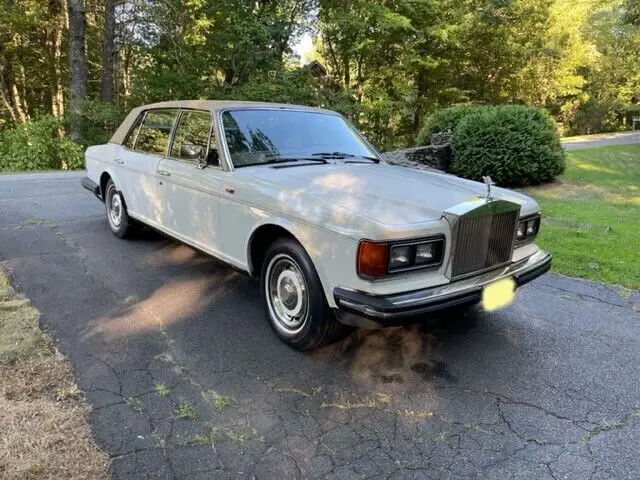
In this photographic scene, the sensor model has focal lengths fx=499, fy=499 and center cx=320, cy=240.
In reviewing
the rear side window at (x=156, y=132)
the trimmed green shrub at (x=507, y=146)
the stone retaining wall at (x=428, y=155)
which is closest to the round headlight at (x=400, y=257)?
the rear side window at (x=156, y=132)

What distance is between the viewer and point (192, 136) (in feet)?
14.9

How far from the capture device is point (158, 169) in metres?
4.89

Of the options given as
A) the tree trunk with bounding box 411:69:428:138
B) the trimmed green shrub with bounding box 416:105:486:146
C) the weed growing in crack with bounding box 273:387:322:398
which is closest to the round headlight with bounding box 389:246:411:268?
the weed growing in crack with bounding box 273:387:322:398

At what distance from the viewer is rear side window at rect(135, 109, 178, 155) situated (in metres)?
4.99

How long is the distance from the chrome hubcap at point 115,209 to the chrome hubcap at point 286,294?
3.10m

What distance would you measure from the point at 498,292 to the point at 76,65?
1822 centimetres

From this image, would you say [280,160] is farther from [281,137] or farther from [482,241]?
[482,241]

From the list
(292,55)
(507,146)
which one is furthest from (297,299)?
(292,55)

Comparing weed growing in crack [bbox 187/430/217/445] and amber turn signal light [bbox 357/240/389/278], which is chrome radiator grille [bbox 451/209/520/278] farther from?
weed growing in crack [bbox 187/430/217/445]

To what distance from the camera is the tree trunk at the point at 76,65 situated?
55.8ft

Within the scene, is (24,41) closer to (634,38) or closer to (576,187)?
(576,187)

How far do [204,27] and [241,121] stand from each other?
15.0 meters

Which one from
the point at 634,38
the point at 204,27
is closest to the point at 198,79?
the point at 204,27

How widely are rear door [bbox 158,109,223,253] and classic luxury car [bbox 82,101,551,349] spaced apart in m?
0.02
